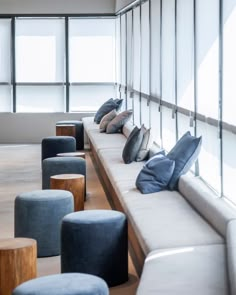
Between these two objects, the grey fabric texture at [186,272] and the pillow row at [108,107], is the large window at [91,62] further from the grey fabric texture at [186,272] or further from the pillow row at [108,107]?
the grey fabric texture at [186,272]

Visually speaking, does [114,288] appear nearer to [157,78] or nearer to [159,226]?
[159,226]

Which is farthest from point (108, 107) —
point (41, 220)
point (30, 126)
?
point (41, 220)

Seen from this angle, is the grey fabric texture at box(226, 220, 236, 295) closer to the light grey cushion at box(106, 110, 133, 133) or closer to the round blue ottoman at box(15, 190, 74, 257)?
the round blue ottoman at box(15, 190, 74, 257)

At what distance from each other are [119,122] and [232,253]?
7422 millimetres

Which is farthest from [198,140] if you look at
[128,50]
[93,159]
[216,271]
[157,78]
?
[128,50]

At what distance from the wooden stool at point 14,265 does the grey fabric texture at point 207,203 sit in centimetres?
121

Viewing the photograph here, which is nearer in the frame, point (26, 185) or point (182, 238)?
point (182, 238)

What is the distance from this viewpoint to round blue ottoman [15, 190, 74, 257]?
5.64 meters

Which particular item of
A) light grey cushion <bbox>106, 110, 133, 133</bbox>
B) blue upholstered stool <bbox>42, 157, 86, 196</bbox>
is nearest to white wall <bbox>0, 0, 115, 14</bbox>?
light grey cushion <bbox>106, 110, 133, 133</bbox>

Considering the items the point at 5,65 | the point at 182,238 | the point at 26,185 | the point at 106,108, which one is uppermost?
the point at 5,65

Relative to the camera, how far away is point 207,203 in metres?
4.88

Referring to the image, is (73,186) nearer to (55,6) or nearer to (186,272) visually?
(186,272)

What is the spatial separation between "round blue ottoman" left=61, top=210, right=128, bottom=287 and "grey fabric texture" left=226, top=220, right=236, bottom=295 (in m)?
0.91

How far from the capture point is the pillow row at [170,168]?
5879 millimetres
